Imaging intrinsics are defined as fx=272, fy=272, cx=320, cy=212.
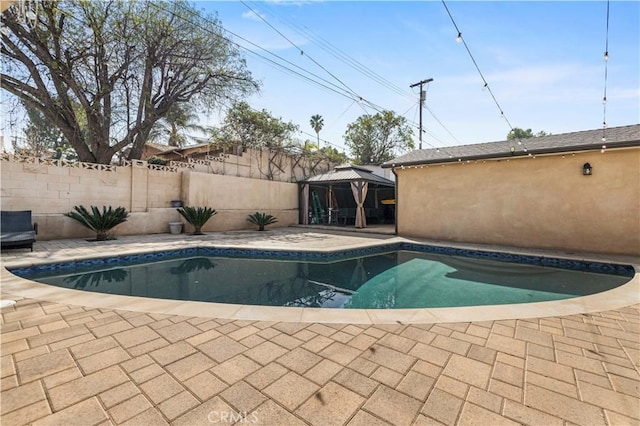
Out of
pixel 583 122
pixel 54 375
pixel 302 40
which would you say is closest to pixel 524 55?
pixel 583 122

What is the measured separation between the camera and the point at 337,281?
17.0 feet

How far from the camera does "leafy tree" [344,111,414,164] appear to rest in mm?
23094

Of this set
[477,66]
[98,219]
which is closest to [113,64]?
[98,219]

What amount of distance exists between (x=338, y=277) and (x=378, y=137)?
Answer: 20722mm

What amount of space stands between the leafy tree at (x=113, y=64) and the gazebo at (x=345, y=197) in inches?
236

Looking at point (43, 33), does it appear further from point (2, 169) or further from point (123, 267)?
point (123, 267)

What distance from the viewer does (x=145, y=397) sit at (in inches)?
62.5

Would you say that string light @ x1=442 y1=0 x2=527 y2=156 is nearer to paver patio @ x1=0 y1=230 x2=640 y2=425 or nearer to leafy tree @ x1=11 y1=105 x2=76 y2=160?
paver patio @ x1=0 y1=230 x2=640 y2=425

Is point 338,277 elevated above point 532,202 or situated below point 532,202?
below

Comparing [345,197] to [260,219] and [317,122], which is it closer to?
[260,219]

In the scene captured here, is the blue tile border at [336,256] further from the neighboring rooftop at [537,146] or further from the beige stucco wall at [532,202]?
the neighboring rooftop at [537,146]

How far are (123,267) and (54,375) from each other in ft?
14.8

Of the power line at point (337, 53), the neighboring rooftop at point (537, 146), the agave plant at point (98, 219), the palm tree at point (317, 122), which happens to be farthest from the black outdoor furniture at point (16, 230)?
the palm tree at point (317, 122)

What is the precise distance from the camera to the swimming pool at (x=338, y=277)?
4.20 meters
